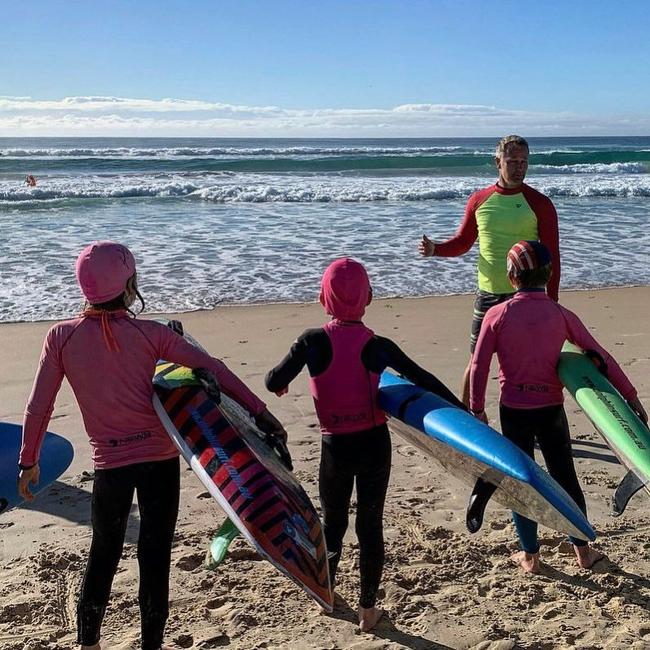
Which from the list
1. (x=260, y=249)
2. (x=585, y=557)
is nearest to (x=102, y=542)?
(x=585, y=557)

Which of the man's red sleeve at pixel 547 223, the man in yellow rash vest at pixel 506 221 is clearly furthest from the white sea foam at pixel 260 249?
the man's red sleeve at pixel 547 223

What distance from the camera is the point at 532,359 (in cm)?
320

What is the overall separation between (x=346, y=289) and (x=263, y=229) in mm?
11932

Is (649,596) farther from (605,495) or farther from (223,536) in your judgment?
(223,536)

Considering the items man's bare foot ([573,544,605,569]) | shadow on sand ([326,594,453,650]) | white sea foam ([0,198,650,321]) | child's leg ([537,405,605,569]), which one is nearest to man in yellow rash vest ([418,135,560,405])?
child's leg ([537,405,605,569])

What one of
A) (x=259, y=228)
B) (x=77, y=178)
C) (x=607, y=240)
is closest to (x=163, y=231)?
(x=259, y=228)

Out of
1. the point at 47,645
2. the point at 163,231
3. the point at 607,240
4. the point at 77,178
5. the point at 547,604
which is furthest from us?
the point at 77,178

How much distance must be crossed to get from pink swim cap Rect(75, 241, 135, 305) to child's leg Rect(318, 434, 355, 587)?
0.99 m

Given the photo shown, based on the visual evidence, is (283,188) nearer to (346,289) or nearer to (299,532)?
(346,289)

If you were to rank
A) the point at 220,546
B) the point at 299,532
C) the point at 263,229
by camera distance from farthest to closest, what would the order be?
the point at 263,229, the point at 220,546, the point at 299,532

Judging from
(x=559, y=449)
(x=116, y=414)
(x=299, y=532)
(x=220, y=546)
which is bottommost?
(x=220, y=546)

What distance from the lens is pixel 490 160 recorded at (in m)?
37.1

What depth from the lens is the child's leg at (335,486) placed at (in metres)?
2.96

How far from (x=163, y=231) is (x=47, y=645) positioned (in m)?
11.8
